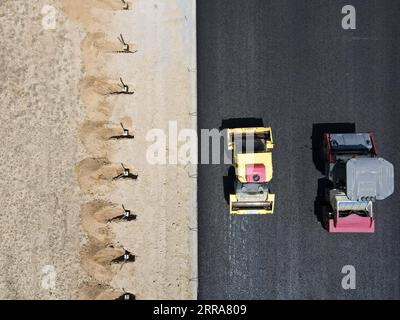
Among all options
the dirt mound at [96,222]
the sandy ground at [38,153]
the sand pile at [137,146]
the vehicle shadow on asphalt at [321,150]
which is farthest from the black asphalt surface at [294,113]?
the sandy ground at [38,153]

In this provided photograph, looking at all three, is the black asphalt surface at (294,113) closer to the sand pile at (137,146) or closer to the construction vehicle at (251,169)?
the construction vehicle at (251,169)

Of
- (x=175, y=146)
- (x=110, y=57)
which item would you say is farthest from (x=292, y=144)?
(x=110, y=57)

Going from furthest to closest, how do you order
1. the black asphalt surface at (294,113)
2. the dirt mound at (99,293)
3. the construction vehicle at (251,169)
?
the dirt mound at (99,293) → the black asphalt surface at (294,113) → the construction vehicle at (251,169)

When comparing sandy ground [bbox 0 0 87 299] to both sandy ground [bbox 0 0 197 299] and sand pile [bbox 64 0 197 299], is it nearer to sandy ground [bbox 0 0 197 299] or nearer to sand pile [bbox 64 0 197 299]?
sandy ground [bbox 0 0 197 299]

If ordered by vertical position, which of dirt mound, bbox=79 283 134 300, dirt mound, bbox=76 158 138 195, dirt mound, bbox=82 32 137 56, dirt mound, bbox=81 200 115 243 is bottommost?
dirt mound, bbox=79 283 134 300

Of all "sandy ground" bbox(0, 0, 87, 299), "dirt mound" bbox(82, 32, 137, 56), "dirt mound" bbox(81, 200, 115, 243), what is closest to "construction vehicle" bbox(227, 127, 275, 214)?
"dirt mound" bbox(81, 200, 115, 243)

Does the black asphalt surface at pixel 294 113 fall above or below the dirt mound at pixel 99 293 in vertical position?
above

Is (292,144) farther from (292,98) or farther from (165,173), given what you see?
(165,173)
